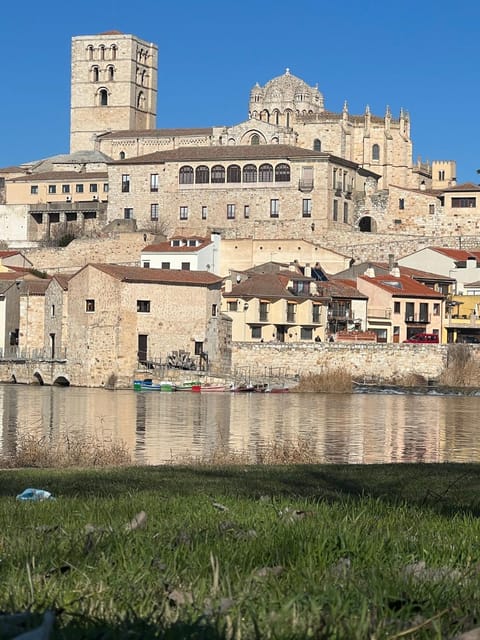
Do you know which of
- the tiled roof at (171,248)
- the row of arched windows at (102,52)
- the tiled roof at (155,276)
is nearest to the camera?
the tiled roof at (155,276)

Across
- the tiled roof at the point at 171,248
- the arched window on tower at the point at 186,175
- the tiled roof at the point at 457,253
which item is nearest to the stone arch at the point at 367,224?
the tiled roof at the point at 457,253

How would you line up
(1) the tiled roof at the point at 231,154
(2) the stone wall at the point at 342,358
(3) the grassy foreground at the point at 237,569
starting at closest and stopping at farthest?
(3) the grassy foreground at the point at 237,569 < (2) the stone wall at the point at 342,358 < (1) the tiled roof at the point at 231,154

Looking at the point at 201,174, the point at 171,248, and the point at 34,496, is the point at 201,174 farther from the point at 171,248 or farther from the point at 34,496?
the point at 34,496

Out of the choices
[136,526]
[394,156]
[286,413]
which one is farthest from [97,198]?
[136,526]

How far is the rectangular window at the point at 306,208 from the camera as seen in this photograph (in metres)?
83.2

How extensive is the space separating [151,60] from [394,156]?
102ft

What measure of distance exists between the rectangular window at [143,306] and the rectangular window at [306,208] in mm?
26123

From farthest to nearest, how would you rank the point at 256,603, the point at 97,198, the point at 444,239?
the point at 97,198 → the point at 444,239 → the point at 256,603

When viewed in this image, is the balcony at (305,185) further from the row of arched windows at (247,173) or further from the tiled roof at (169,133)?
the tiled roof at (169,133)

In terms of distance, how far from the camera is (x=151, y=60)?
120m

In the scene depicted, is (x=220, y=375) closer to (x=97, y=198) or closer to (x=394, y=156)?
(x=97, y=198)

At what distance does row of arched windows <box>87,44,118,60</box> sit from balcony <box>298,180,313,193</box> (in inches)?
1504

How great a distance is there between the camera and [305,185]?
83.4 m

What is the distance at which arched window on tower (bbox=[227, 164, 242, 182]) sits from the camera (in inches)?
3302
